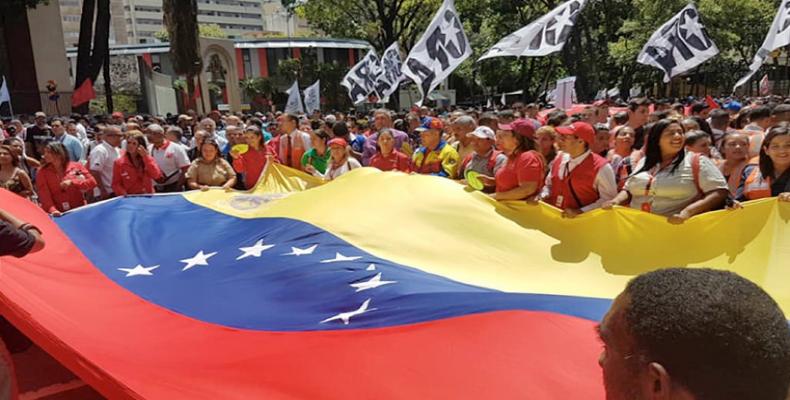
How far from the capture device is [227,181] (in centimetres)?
739

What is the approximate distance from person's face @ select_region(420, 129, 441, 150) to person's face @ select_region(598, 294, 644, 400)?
558 cm

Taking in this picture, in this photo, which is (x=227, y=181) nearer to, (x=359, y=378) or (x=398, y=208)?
(x=398, y=208)

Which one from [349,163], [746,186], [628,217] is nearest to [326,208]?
[349,163]

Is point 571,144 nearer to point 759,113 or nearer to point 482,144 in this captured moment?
point 482,144

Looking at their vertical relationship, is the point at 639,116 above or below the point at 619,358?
below

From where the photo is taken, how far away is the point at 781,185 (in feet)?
14.0

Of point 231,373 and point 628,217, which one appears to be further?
point 628,217

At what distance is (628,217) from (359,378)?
2.53 metres

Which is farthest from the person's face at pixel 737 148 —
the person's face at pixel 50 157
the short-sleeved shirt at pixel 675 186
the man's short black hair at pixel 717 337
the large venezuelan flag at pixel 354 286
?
the person's face at pixel 50 157

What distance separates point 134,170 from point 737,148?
20.6 feet

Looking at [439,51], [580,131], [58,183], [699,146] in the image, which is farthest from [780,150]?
[439,51]

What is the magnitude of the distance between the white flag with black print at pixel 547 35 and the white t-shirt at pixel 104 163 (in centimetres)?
710

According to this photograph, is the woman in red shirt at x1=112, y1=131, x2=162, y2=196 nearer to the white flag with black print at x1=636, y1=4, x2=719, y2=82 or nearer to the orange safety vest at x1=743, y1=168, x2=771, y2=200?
the orange safety vest at x1=743, y1=168, x2=771, y2=200

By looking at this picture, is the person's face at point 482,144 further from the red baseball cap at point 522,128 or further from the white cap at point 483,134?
the red baseball cap at point 522,128
